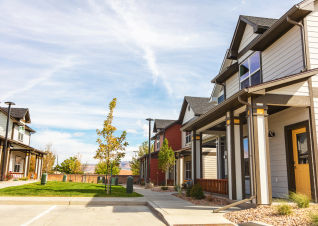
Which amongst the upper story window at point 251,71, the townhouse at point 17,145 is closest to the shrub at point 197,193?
the upper story window at point 251,71

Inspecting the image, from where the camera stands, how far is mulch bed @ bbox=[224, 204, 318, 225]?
21.5 ft

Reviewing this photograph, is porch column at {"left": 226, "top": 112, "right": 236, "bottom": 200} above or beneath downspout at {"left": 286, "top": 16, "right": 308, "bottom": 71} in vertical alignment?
beneath

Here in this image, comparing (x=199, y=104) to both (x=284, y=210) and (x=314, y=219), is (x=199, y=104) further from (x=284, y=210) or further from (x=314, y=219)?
(x=314, y=219)

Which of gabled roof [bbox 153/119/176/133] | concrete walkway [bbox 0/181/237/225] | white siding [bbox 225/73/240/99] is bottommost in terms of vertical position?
concrete walkway [bbox 0/181/237/225]

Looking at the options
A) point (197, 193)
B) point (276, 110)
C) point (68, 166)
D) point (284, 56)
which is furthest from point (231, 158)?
point (68, 166)

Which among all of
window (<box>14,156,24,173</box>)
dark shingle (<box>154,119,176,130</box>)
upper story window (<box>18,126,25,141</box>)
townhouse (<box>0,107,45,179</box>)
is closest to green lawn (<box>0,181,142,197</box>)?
townhouse (<box>0,107,45,179</box>)

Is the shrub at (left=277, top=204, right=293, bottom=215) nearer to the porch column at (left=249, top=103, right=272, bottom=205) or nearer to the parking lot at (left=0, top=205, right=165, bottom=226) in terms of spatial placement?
the porch column at (left=249, top=103, right=272, bottom=205)

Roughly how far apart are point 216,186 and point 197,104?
50.7 feet

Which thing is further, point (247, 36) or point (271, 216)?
point (247, 36)

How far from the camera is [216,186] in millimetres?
12586

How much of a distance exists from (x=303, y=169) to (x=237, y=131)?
259 cm

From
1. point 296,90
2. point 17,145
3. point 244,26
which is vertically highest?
point 244,26

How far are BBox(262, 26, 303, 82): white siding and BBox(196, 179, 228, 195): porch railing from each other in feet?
15.7

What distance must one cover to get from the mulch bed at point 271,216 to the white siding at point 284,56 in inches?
192
